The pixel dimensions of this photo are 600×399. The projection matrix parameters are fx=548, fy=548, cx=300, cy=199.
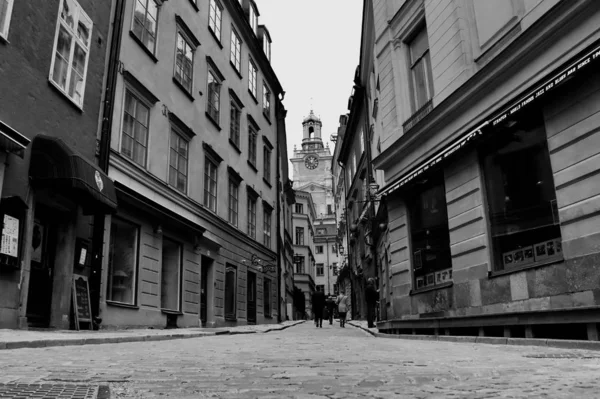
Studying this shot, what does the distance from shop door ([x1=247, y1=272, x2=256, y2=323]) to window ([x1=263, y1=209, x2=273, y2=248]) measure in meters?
3.13

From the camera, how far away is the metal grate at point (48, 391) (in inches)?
115

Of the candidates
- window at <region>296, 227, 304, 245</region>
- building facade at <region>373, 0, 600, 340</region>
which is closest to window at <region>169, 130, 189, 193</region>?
building facade at <region>373, 0, 600, 340</region>

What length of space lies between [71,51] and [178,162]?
5.71 meters

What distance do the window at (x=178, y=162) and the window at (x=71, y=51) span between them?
457cm

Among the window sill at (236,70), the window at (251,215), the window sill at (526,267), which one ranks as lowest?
the window sill at (526,267)

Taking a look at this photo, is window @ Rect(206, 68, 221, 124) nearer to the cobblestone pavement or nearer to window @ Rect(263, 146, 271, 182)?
window @ Rect(263, 146, 271, 182)

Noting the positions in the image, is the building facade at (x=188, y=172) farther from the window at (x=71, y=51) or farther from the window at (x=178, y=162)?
the window at (x=71, y=51)

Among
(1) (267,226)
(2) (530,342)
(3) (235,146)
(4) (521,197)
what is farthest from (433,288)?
(1) (267,226)

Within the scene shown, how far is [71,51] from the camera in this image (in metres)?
11.9

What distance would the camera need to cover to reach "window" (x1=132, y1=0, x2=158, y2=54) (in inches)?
594

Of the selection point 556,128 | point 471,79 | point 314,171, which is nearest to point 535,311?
point 556,128

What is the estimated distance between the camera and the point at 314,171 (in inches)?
4663

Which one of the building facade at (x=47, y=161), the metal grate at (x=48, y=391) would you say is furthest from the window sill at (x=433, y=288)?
the metal grate at (x=48, y=391)

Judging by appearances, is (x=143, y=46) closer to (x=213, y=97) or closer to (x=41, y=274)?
(x=213, y=97)
